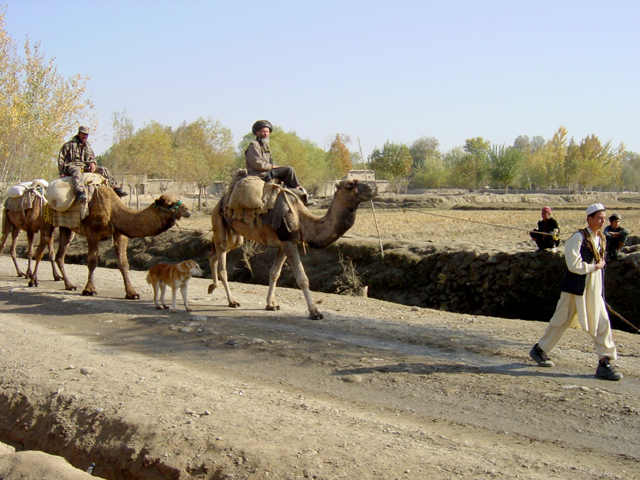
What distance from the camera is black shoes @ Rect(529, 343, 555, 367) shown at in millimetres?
7566

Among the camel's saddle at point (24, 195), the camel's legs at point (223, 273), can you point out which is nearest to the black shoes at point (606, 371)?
the camel's legs at point (223, 273)

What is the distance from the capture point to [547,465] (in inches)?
193

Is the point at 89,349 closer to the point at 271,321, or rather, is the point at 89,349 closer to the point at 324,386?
the point at 271,321

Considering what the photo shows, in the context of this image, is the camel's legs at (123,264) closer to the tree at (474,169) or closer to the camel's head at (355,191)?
the camel's head at (355,191)

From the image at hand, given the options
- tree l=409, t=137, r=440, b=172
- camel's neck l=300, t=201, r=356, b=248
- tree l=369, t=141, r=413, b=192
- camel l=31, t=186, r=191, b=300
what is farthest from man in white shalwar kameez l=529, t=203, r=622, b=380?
tree l=409, t=137, r=440, b=172

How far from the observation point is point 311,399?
6562 mm

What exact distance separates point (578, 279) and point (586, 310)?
364 millimetres

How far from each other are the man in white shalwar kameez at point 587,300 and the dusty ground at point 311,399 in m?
0.27

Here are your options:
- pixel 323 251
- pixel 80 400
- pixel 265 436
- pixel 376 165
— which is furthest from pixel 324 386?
pixel 376 165

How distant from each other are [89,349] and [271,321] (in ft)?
9.53

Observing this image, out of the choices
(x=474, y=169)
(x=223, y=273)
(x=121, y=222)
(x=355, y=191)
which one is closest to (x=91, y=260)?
(x=121, y=222)

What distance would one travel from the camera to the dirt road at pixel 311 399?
5.11 metres

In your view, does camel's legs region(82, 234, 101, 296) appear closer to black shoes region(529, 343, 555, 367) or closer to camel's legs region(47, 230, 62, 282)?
camel's legs region(47, 230, 62, 282)

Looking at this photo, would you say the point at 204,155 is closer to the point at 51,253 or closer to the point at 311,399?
the point at 51,253
